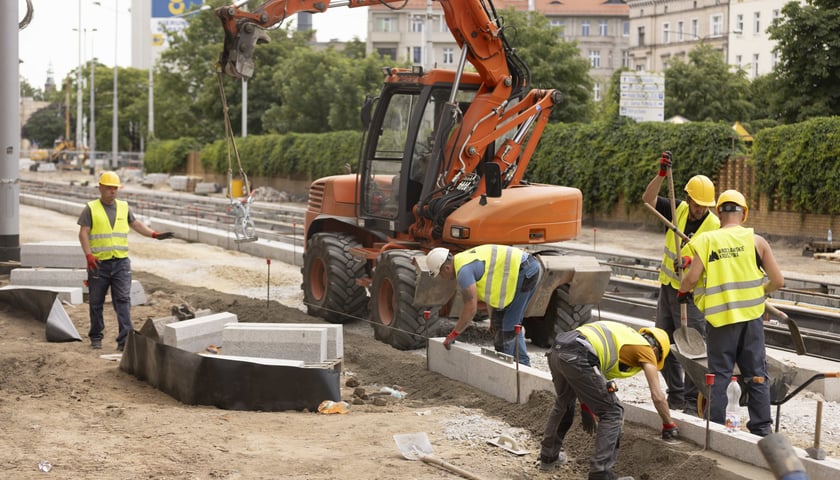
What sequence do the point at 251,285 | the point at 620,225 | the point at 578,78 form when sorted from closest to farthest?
1. the point at 251,285
2. the point at 620,225
3. the point at 578,78

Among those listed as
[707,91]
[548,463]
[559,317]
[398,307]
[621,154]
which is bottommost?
[548,463]

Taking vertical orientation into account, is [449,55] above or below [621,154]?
above

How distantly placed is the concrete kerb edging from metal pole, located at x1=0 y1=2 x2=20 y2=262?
904cm

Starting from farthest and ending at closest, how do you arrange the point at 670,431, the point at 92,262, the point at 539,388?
the point at 92,262
the point at 539,388
the point at 670,431

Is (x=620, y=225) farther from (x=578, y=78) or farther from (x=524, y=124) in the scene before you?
(x=524, y=124)

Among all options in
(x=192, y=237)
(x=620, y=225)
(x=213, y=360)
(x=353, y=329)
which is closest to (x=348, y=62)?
(x=620, y=225)

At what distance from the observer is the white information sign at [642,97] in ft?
114

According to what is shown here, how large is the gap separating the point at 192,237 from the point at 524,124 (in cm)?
1527

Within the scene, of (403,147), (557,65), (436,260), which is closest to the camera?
(436,260)

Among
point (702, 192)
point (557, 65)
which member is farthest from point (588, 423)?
point (557, 65)

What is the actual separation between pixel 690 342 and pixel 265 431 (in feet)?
10.8

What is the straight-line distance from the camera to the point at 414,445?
24.5 feet

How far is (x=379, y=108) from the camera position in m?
12.7

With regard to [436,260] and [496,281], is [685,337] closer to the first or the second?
[496,281]
